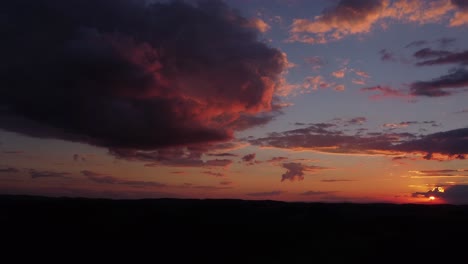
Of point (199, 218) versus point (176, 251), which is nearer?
point (176, 251)

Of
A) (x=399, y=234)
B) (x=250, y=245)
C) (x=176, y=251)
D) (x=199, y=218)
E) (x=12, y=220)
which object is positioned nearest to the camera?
(x=176, y=251)

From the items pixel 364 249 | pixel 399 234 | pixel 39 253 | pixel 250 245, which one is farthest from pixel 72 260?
pixel 399 234

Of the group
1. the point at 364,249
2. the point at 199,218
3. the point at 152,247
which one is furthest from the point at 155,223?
the point at 364,249

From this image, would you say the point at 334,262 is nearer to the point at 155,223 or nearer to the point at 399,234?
the point at 399,234

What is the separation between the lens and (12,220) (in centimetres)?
6397

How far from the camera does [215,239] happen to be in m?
54.9

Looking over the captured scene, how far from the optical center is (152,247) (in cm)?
4938

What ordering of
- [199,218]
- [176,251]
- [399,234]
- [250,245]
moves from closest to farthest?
[176,251]
[250,245]
[399,234]
[199,218]

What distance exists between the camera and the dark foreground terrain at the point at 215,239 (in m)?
44.5

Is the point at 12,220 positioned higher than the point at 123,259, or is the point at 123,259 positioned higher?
the point at 12,220

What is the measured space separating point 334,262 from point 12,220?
163ft

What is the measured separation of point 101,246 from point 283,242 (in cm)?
2306

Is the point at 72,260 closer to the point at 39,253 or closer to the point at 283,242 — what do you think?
the point at 39,253

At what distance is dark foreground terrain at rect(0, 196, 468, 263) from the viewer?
146 ft
